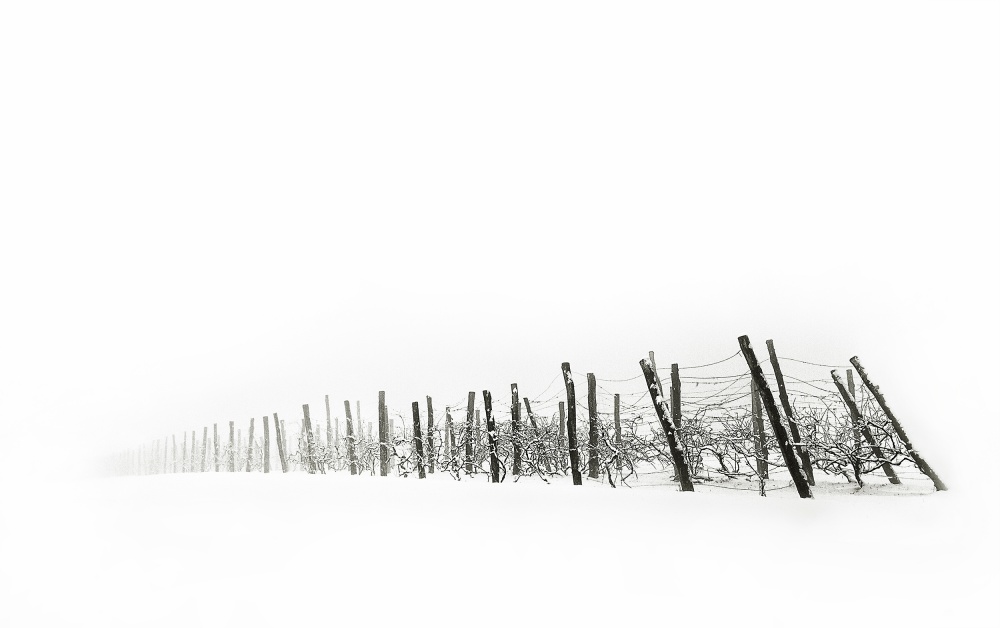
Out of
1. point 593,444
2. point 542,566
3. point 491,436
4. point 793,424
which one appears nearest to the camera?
point 542,566

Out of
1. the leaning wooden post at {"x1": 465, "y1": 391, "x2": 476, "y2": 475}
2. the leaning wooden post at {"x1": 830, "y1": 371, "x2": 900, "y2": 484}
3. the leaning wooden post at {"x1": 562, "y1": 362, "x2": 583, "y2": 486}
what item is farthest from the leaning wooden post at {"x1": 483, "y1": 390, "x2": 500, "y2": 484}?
the leaning wooden post at {"x1": 830, "y1": 371, "x2": 900, "y2": 484}

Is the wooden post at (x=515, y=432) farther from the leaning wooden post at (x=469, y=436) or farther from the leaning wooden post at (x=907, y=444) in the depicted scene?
the leaning wooden post at (x=907, y=444)

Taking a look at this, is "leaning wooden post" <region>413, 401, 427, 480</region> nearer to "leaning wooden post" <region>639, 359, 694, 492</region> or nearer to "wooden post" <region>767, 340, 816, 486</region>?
"leaning wooden post" <region>639, 359, 694, 492</region>

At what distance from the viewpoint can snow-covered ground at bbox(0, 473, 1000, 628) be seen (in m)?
3.18

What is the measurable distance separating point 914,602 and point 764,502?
265 centimetres

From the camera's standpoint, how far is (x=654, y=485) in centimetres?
900

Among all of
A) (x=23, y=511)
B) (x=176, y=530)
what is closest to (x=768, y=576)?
(x=176, y=530)

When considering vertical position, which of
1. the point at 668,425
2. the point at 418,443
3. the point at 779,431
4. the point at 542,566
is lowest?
the point at 542,566

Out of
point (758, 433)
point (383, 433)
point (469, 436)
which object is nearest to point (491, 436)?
point (469, 436)

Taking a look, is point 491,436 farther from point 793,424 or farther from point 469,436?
point 793,424

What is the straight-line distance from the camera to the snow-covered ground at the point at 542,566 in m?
3.18

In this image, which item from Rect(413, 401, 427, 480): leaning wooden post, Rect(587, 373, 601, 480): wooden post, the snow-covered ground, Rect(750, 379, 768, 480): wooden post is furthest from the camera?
Rect(413, 401, 427, 480): leaning wooden post

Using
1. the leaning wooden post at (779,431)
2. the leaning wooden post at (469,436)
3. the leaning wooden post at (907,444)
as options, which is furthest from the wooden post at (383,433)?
the leaning wooden post at (907,444)

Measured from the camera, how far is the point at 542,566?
3.93 m
